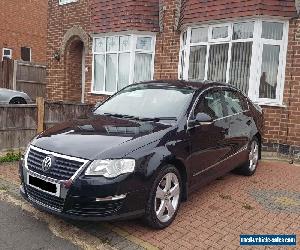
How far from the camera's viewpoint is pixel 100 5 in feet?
40.4

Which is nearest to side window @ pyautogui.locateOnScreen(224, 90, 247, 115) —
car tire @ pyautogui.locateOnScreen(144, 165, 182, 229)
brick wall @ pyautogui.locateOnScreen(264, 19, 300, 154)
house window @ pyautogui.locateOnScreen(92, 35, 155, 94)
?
car tire @ pyautogui.locateOnScreen(144, 165, 182, 229)

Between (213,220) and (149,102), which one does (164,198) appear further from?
(149,102)

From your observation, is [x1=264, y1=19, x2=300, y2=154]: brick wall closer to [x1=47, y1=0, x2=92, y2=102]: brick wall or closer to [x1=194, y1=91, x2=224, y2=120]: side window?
[x1=194, y1=91, x2=224, y2=120]: side window

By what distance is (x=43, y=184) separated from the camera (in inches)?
149

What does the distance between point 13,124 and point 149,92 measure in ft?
12.5

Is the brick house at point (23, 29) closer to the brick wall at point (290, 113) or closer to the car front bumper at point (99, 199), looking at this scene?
the brick wall at point (290, 113)

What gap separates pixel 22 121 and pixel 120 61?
203 inches

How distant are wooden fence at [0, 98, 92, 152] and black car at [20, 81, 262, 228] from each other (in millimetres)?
2991

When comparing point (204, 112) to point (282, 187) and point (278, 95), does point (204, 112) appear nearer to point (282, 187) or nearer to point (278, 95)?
point (282, 187)

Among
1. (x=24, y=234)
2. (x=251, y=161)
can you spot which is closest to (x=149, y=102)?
(x=24, y=234)

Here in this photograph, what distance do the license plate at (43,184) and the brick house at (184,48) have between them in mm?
6350

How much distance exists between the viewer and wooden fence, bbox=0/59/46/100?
16219mm

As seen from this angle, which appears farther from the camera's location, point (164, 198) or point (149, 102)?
point (149, 102)

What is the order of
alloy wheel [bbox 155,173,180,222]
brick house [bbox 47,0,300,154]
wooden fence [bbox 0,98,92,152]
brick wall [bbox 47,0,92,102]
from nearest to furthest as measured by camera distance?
1. alloy wheel [bbox 155,173,180,222]
2. wooden fence [bbox 0,98,92,152]
3. brick house [bbox 47,0,300,154]
4. brick wall [bbox 47,0,92,102]
